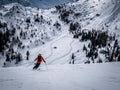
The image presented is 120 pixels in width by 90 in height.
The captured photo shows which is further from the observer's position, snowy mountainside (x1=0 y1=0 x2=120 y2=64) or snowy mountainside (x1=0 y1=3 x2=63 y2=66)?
snowy mountainside (x1=0 y1=3 x2=63 y2=66)

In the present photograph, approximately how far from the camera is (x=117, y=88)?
6.20 m

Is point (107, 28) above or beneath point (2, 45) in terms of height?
above

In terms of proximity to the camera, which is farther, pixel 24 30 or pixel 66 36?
pixel 24 30

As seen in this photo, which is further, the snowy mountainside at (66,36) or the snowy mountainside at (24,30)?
the snowy mountainside at (24,30)

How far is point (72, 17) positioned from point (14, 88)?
35.9 metres

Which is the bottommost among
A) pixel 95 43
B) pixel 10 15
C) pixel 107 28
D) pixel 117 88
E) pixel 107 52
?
pixel 117 88

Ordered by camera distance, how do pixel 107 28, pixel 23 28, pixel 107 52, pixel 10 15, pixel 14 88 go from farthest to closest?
pixel 10 15 → pixel 23 28 → pixel 107 28 → pixel 107 52 → pixel 14 88

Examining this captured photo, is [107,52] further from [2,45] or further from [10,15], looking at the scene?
[10,15]

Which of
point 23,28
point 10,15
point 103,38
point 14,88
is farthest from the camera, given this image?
point 10,15

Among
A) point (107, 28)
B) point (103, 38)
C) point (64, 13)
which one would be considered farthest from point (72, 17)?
point (103, 38)

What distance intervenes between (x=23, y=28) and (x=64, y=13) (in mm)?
16245

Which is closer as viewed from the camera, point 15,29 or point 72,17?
point 15,29

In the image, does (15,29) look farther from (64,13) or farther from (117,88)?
(117,88)

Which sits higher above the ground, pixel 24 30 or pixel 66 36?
pixel 24 30
